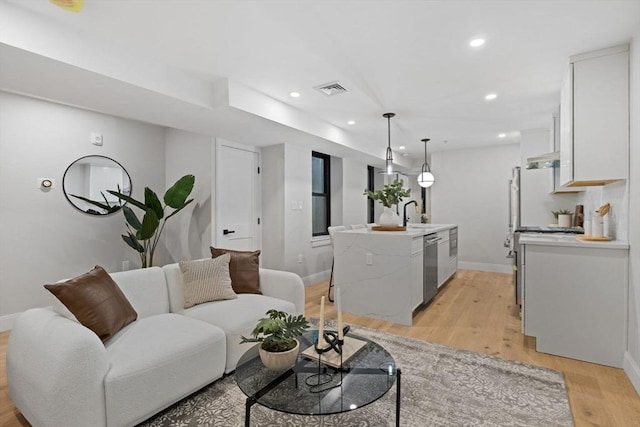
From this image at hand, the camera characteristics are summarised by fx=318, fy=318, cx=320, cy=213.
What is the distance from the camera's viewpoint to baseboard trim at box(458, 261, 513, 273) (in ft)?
19.9

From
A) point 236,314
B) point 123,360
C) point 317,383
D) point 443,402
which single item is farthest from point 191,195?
point 443,402

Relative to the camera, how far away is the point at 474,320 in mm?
3488

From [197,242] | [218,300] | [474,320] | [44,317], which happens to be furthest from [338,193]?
[44,317]

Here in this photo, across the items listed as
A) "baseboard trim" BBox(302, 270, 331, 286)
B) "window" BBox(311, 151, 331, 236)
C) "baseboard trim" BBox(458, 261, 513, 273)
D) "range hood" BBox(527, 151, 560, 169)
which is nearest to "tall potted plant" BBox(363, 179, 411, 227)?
"range hood" BBox(527, 151, 560, 169)

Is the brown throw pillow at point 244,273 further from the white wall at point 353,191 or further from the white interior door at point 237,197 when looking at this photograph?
the white wall at point 353,191

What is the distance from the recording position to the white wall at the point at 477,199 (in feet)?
20.2

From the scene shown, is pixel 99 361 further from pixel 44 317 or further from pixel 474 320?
pixel 474 320

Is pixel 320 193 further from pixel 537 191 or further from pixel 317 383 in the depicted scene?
pixel 317 383

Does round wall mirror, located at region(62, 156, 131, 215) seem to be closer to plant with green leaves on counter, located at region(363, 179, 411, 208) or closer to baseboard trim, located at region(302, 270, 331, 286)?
baseboard trim, located at region(302, 270, 331, 286)

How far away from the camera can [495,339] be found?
298cm

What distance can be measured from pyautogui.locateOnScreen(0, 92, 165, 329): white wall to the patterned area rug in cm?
277

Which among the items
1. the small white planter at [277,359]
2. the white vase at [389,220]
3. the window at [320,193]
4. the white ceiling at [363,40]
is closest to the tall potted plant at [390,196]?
the white vase at [389,220]

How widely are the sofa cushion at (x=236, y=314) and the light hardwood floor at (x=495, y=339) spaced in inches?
42.0

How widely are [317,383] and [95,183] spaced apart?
394 centimetres
